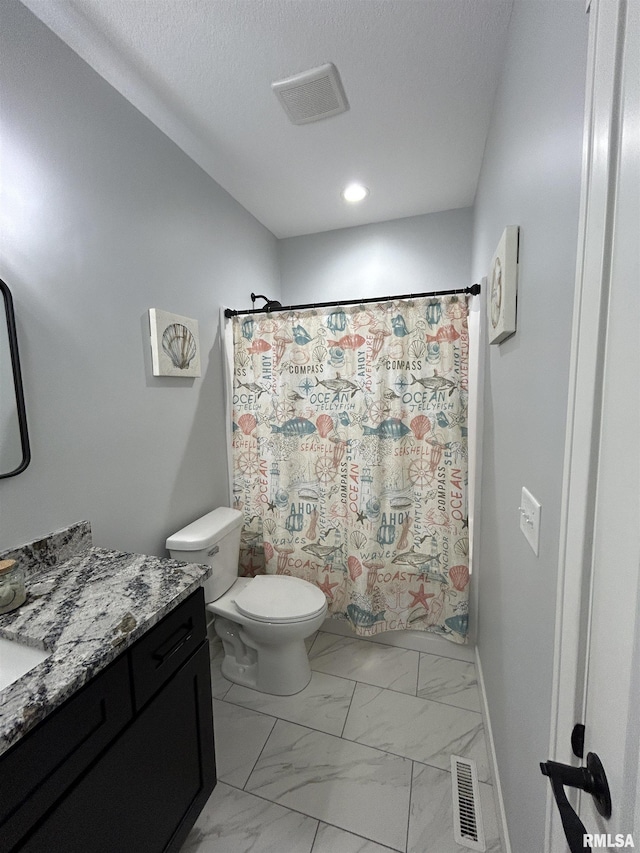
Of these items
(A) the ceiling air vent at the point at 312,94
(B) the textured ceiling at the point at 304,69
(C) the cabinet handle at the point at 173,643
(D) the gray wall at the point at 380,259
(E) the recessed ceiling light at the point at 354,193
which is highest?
(B) the textured ceiling at the point at 304,69

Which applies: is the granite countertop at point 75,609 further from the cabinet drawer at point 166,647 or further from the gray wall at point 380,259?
the gray wall at point 380,259

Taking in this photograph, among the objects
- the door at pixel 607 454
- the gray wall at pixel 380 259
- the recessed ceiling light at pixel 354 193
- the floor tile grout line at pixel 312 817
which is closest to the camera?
the door at pixel 607 454

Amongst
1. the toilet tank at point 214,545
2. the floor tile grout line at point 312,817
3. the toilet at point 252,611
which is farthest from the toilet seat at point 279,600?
the floor tile grout line at point 312,817

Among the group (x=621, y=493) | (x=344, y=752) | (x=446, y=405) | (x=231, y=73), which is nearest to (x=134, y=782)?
(x=344, y=752)

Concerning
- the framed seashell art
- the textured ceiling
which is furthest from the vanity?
the textured ceiling

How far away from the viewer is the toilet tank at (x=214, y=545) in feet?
5.26

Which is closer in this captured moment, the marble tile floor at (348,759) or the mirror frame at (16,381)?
the mirror frame at (16,381)

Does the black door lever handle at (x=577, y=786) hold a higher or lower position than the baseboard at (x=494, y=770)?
higher

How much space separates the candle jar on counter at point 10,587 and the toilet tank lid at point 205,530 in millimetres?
654

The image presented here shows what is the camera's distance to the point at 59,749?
0.69m

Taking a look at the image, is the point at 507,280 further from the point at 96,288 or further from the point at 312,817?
the point at 312,817

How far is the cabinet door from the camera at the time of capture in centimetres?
73

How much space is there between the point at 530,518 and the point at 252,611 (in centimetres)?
126

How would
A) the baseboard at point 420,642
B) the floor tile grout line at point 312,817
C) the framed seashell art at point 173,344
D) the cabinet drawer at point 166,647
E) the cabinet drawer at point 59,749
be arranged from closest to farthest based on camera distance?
the cabinet drawer at point 59,749
the cabinet drawer at point 166,647
the floor tile grout line at point 312,817
the framed seashell art at point 173,344
the baseboard at point 420,642
